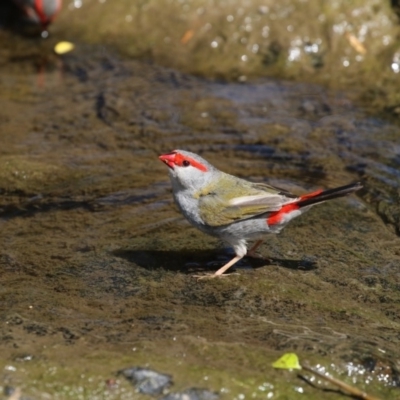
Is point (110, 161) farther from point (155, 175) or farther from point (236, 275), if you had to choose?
point (236, 275)

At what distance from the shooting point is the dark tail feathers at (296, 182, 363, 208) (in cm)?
467

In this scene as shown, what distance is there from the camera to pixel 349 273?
5145 millimetres

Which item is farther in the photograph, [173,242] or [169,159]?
[173,242]

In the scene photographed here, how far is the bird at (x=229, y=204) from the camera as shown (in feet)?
16.7

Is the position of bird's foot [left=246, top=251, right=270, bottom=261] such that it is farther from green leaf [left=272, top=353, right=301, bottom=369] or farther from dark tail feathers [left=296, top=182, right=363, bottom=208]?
green leaf [left=272, top=353, right=301, bottom=369]

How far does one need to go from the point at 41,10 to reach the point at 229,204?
17.1 feet

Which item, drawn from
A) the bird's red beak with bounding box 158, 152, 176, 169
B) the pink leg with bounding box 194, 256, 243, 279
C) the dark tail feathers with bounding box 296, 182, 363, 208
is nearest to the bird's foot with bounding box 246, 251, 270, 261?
the pink leg with bounding box 194, 256, 243, 279

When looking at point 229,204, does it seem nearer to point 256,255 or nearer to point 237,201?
point 237,201

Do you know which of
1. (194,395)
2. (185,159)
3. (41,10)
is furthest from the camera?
(41,10)

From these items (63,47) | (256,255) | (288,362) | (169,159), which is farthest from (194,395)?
(63,47)

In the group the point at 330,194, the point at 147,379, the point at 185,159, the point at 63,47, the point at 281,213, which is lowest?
the point at 147,379

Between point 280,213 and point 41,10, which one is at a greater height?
point 41,10

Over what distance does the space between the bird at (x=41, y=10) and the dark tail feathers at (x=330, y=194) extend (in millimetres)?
5561

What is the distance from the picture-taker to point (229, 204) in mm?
5230
